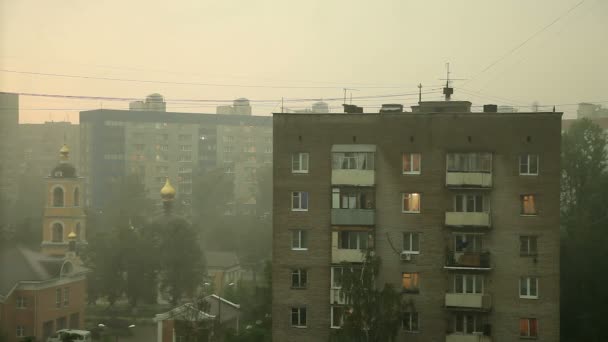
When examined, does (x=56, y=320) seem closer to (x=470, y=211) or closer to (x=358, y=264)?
(x=358, y=264)

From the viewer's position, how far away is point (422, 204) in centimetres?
1142

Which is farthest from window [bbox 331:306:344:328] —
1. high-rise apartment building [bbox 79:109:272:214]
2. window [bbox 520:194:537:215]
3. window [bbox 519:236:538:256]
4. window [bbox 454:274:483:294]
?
high-rise apartment building [bbox 79:109:272:214]

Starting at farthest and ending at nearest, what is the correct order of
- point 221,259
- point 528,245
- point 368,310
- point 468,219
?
point 221,259
point 468,219
point 528,245
point 368,310

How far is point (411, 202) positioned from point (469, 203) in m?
0.77

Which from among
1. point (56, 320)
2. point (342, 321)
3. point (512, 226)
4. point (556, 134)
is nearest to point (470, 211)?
point (512, 226)

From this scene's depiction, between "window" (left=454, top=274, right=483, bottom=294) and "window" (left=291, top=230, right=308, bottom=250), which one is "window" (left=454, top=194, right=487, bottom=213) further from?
"window" (left=291, top=230, right=308, bottom=250)

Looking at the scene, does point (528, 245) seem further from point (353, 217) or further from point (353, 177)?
point (353, 177)

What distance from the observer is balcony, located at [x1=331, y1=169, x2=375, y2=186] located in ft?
37.8

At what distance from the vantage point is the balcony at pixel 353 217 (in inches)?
450

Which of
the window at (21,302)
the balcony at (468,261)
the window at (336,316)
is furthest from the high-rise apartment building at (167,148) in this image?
the balcony at (468,261)

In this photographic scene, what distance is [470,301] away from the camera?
1111cm

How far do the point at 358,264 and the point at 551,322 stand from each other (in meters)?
2.60

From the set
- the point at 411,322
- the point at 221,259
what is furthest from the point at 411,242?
the point at 221,259

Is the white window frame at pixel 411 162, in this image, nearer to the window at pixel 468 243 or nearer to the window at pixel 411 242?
the window at pixel 411 242
